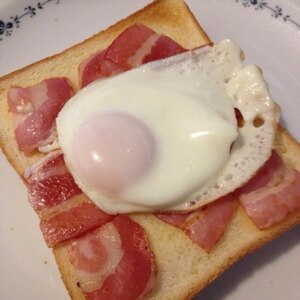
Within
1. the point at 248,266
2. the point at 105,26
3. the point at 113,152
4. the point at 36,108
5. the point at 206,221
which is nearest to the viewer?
the point at 113,152

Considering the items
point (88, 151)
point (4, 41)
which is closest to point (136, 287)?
point (88, 151)

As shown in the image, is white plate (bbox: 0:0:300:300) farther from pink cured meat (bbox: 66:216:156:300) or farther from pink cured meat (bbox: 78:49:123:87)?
pink cured meat (bbox: 78:49:123:87)

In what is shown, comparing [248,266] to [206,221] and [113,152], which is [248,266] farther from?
[113,152]

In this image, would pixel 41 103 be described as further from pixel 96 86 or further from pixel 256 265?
pixel 256 265

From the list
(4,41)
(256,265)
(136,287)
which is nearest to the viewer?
(136,287)

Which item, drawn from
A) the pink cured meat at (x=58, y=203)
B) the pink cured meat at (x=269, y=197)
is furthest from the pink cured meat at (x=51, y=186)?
the pink cured meat at (x=269, y=197)

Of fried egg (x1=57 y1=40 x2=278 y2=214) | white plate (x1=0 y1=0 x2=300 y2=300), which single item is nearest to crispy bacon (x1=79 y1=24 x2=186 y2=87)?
fried egg (x1=57 y1=40 x2=278 y2=214)

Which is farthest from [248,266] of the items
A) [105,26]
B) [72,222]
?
[105,26]
